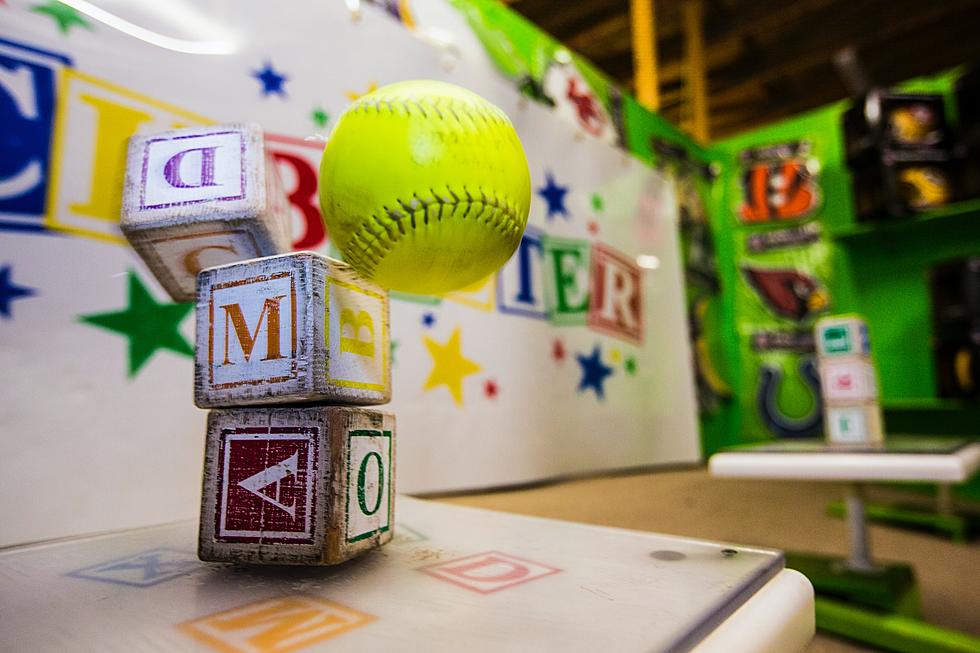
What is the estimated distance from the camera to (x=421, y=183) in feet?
1.36

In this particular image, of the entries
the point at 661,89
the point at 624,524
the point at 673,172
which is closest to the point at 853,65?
the point at 673,172

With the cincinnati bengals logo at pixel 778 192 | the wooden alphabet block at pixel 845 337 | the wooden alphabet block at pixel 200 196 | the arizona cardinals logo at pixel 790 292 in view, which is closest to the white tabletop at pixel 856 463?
the wooden alphabet block at pixel 845 337

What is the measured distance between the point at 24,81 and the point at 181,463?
2.29 feet

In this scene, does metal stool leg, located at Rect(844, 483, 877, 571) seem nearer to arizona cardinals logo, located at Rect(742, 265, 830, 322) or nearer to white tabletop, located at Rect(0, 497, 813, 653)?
white tabletop, located at Rect(0, 497, 813, 653)

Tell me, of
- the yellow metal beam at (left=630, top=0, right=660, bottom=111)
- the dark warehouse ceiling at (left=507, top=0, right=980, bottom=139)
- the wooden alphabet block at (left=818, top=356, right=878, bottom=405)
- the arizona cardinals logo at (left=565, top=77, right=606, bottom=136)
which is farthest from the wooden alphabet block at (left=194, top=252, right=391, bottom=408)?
the dark warehouse ceiling at (left=507, top=0, right=980, bottom=139)

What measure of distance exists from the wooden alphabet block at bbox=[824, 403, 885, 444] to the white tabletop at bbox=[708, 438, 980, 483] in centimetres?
11

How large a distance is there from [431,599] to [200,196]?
1.25 feet

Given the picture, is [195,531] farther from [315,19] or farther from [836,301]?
[836,301]

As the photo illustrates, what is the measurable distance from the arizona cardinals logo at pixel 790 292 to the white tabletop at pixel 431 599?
8.91 ft

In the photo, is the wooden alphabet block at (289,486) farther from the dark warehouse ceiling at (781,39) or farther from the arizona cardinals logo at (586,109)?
→ the dark warehouse ceiling at (781,39)

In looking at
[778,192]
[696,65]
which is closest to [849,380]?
[778,192]

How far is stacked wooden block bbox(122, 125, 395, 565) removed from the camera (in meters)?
0.46

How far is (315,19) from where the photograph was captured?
1.43m

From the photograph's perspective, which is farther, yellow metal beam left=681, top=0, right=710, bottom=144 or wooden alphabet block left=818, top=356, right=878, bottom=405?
yellow metal beam left=681, top=0, right=710, bottom=144
